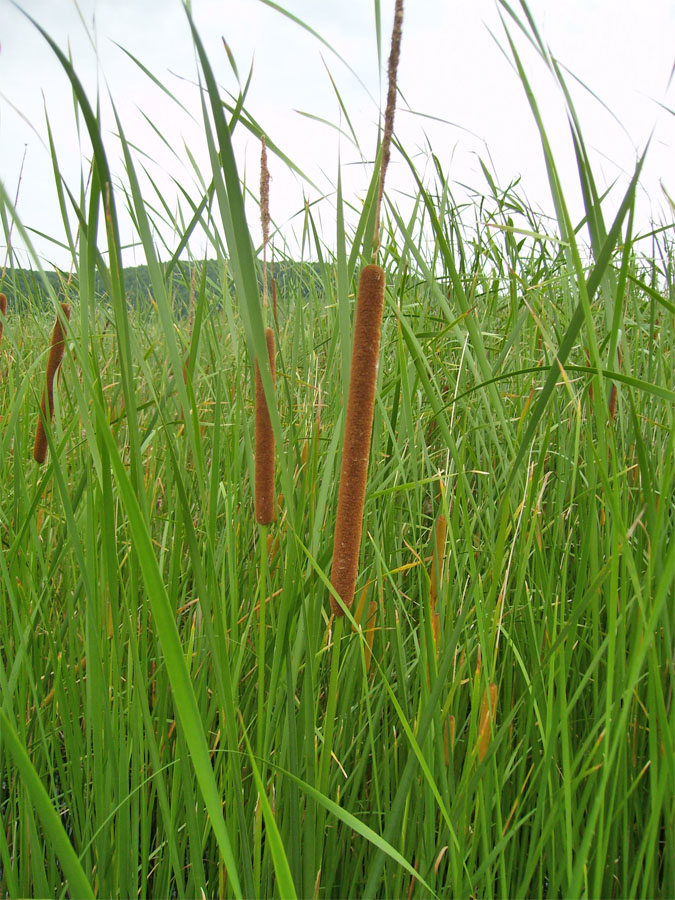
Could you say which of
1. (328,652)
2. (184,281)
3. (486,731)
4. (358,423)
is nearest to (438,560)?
(486,731)

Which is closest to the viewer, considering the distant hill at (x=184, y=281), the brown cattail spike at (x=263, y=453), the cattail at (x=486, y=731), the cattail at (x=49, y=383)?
the brown cattail spike at (x=263, y=453)

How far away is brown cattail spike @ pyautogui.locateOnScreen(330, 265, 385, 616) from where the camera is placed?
0.73 meters

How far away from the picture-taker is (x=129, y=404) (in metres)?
0.64

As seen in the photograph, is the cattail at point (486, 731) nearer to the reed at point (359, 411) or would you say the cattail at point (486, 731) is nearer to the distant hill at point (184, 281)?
the reed at point (359, 411)

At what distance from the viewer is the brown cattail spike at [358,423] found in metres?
0.73

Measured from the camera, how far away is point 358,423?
76 cm

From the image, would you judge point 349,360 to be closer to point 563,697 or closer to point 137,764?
point 563,697

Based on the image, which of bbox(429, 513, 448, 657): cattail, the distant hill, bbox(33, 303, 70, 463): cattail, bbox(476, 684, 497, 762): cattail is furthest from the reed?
bbox(33, 303, 70, 463): cattail

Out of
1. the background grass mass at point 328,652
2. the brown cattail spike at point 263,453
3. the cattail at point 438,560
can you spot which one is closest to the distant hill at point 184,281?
the background grass mass at point 328,652

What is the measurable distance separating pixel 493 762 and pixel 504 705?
1.20 ft

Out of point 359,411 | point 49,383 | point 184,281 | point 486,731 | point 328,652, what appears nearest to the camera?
point 359,411

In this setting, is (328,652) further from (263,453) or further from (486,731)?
(263,453)

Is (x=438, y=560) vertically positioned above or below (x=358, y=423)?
below

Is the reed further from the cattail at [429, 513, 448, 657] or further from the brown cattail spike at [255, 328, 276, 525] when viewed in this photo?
the cattail at [429, 513, 448, 657]
